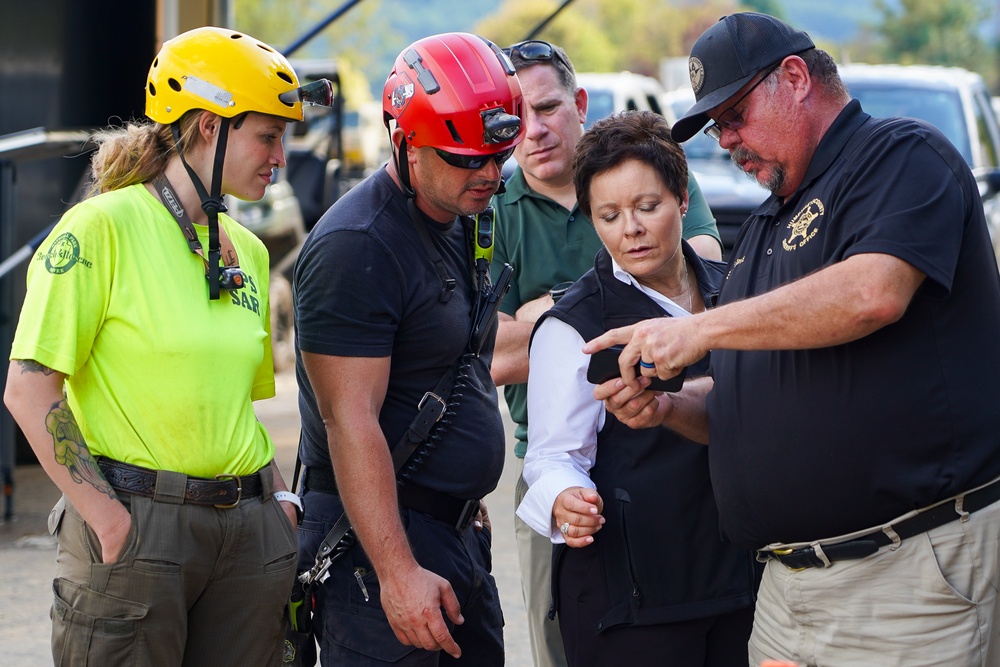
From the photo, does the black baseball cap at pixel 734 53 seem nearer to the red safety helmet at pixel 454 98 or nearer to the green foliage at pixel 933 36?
the red safety helmet at pixel 454 98

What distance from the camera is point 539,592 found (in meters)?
3.95

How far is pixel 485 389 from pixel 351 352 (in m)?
0.49

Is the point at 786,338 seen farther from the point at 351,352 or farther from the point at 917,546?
the point at 351,352

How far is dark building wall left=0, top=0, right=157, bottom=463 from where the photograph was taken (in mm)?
8695

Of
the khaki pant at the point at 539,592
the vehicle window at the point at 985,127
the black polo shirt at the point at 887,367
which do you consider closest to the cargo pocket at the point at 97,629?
the khaki pant at the point at 539,592

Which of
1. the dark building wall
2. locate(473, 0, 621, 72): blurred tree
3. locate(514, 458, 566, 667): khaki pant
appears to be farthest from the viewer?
locate(473, 0, 621, 72): blurred tree

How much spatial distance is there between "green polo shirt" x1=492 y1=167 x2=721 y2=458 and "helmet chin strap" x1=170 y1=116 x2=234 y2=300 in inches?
48.2

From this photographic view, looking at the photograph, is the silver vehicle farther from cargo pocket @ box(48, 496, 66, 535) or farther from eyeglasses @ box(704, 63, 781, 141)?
cargo pocket @ box(48, 496, 66, 535)

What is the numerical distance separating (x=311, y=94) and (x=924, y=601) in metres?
1.98

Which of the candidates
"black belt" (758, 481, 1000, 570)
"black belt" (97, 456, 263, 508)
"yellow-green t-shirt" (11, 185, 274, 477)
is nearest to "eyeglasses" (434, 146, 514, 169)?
"yellow-green t-shirt" (11, 185, 274, 477)

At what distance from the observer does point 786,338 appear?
2531 millimetres

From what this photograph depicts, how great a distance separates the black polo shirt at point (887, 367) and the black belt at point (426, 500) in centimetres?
78

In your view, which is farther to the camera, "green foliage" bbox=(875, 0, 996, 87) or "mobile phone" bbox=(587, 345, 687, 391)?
"green foliage" bbox=(875, 0, 996, 87)

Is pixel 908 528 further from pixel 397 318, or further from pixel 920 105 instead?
pixel 920 105
